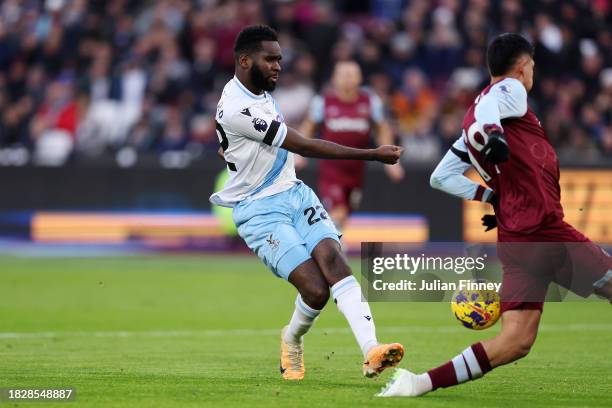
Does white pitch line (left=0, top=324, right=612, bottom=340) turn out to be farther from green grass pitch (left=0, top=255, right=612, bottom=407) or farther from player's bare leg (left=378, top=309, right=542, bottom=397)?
player's bare leg (left=378, top=309, right=542, bottom=397)

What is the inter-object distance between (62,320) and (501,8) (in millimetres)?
12819

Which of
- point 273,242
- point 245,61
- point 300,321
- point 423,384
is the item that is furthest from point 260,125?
point 423,384

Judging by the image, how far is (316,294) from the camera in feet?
27.5

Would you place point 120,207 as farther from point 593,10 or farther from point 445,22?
point 593,10

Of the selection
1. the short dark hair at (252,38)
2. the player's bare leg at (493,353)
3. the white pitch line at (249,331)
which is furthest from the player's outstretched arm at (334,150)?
the white pitch line at (249,331)

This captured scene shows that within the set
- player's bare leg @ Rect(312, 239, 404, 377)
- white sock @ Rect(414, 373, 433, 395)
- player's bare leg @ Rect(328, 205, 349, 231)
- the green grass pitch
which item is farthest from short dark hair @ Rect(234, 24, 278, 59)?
player's bare leg @ Rect(328, 205, 349, 231)

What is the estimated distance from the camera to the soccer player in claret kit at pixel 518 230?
7.21 m

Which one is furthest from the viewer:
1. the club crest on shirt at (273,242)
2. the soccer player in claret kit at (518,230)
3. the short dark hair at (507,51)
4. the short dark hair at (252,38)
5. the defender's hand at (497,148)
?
the short dark hair at (252,38)

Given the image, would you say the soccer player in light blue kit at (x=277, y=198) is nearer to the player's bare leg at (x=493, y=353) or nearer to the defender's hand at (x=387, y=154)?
the defender's hand at (x=387, y=154)

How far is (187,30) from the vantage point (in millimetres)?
23812

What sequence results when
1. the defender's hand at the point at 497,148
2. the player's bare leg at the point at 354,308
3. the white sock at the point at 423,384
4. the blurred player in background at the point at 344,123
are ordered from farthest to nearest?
the blurred player in background at the point at 344,123 < the player's bare leg at the point at 354,308 < the white sock at the point at 423,384 < the defender's hand at the point at 497,148

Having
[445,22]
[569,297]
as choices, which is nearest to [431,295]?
[569,297]

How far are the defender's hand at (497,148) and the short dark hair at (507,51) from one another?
55 centimetres

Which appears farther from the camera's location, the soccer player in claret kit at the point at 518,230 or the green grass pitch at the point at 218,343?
the green grass pitch at the point at 218,343
